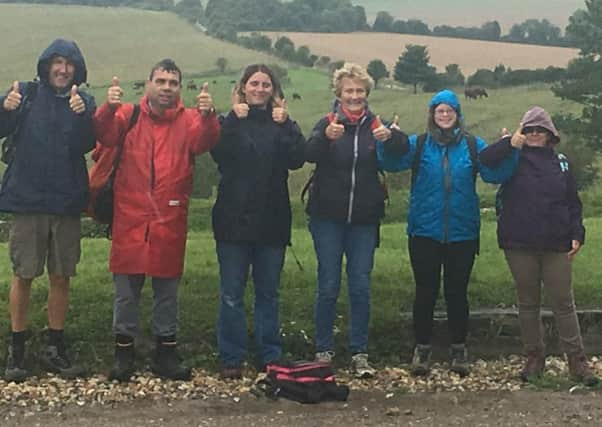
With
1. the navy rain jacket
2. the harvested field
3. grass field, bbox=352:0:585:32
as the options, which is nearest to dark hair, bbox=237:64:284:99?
the navy rain jacket

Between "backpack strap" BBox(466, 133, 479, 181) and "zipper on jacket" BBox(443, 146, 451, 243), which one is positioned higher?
"backpack strap" BBox(466, 133, 479, 181)

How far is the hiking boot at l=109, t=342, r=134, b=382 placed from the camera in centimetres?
675

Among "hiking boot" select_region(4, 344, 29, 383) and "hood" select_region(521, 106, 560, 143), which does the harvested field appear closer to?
"hood" select_region(521, 106, 560, 143)

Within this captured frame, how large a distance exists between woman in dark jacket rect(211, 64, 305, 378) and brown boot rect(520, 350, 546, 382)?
6.67 ft

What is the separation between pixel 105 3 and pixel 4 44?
29446 mm

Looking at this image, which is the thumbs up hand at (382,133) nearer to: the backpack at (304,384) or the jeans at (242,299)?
the jeans at (242,299)

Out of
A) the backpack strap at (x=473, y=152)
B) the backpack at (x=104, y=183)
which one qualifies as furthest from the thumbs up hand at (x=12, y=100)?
the backpack strap at (x=473, y=152)

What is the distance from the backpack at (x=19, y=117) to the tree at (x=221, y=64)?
3491cm

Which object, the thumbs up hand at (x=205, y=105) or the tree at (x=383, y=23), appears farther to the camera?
the tree at (x=383, y=23)

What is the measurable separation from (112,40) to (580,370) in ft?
186

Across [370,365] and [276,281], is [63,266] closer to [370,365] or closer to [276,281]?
[276,281]

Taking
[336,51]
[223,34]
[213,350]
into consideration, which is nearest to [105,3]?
[223,34]

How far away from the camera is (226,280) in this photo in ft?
22.6

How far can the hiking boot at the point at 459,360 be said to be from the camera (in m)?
7.17
